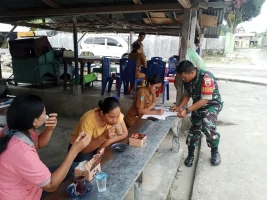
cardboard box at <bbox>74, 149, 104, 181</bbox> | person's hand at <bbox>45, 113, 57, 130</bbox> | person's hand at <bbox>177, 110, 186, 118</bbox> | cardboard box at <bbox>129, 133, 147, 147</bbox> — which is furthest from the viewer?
person's hand at <bbox>177, 110, 186, 118</bbox>

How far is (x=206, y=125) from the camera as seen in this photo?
10.3 feet

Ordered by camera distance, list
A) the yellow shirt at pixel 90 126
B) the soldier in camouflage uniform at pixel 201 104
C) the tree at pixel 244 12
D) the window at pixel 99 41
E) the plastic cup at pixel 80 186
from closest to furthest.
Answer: the plastic cup at pixel 80 186 → the yellow shirt at pixel 90 126 → the soldier in camouflage uniform at pixel 201 104 → the window at pixel 99 41 → the tree at pixel 244 12

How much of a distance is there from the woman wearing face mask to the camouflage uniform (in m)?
0.45

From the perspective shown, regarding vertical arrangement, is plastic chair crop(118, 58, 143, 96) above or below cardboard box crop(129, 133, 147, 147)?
above

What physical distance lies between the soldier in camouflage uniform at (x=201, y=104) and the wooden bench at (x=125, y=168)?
2.29ft

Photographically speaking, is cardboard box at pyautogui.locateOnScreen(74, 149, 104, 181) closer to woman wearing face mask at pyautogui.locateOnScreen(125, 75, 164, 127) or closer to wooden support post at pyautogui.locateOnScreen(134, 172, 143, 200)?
wooden support post at pyautogui.locateOnScreen(134, 172, 143, 200)

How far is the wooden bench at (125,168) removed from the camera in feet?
4.85

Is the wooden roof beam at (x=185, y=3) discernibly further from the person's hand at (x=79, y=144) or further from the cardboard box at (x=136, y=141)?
the person's hand at (x=79, y=144)

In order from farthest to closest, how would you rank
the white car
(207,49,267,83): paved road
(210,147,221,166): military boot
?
the white car → (207,49,267,83): paved road → (210,147,221,166): military boot

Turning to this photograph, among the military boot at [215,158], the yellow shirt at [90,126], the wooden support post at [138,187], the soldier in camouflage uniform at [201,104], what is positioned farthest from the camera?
the military boot at [215,158]

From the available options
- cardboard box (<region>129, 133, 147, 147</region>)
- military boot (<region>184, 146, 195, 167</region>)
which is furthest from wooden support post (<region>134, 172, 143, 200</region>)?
military boot (<region>184, 146, 195, 167</region>)

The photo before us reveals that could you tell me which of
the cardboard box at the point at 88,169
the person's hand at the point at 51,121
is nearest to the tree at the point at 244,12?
the person's hand at the point at 51,121

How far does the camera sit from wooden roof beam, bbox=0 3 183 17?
3744 mm

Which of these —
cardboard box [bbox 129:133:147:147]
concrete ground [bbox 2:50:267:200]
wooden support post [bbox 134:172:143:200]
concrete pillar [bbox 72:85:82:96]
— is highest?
cardboard box [bbox 129:133:147:147]
